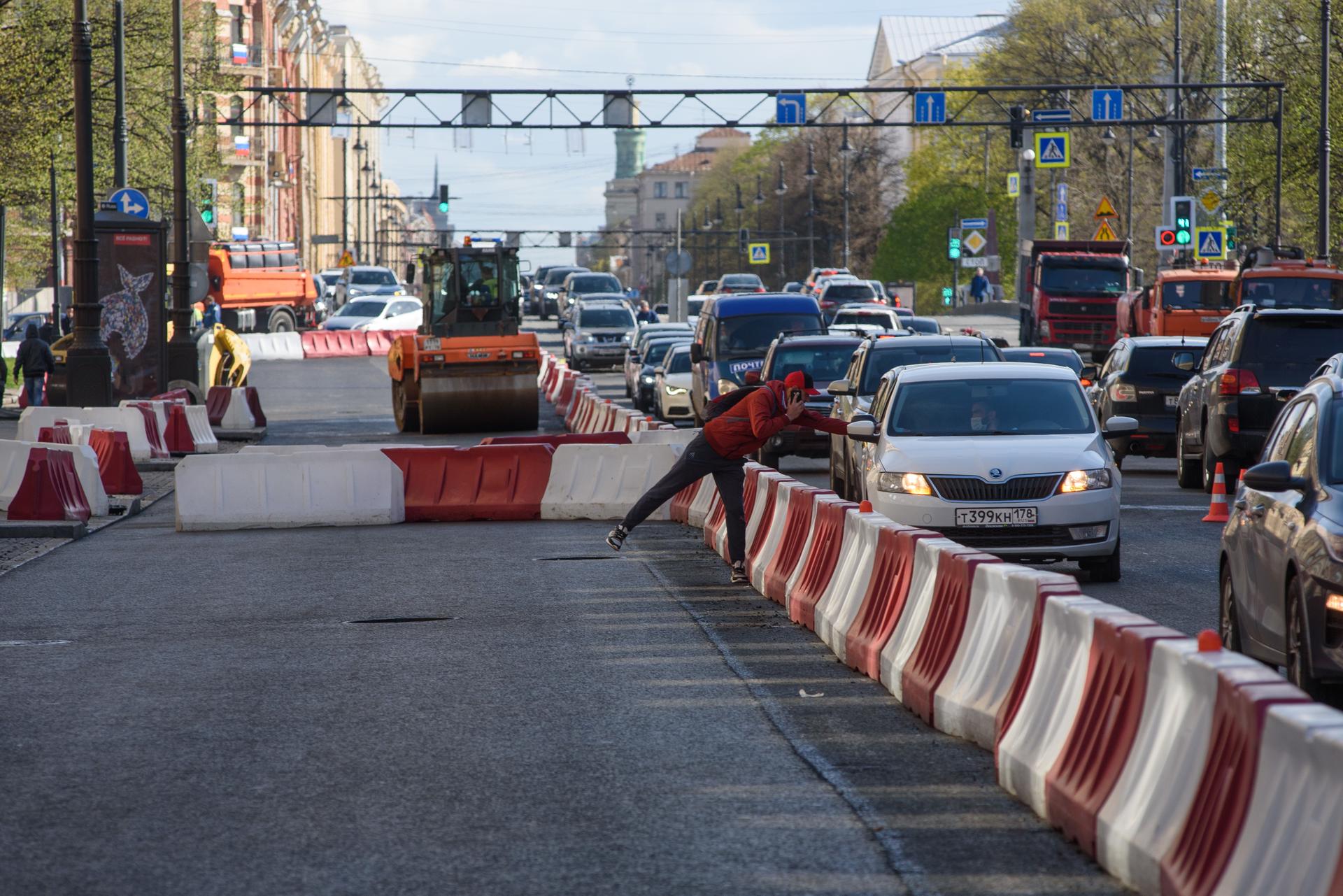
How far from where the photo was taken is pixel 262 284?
72.4m

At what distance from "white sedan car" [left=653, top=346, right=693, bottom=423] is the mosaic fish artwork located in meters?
8.86

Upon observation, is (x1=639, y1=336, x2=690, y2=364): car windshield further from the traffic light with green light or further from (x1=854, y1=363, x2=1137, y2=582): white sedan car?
(x1=854, y1=363, x2=1137, y2=582): white sedan car

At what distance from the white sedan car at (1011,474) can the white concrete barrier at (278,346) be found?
47337 mm

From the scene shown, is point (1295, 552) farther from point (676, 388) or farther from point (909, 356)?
point (676, 388)

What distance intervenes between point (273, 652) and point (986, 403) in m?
6.62

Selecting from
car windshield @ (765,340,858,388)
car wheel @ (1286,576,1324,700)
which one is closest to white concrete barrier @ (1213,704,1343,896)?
car wheel @ (1286,576,1324,700)

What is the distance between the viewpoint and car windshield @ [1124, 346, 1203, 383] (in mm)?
26078

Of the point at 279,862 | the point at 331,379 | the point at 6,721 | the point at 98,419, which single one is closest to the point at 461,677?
the point at 6,721

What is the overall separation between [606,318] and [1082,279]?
43.6 ft

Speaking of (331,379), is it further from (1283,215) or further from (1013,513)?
(1013,513)

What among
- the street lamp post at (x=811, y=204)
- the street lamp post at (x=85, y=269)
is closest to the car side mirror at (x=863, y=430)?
the street lamp post at (x=85, y=269)

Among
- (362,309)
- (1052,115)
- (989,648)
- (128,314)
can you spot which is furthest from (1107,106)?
(989,648)

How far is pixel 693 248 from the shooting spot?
151 m

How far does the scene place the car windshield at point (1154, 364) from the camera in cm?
2608
